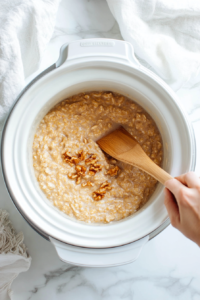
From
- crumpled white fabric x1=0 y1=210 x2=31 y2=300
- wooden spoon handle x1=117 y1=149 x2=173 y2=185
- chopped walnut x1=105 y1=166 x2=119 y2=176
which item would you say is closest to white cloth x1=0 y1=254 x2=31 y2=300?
crumpled white fabric x1=0 y1=210 x2=31 y2=300

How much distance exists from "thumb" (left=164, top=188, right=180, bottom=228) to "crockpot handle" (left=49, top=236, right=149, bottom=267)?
0.60 feet

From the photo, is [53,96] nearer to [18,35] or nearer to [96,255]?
[18,35]

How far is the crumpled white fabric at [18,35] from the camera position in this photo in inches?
44.0

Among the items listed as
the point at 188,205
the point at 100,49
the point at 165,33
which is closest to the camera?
the point at 188,205

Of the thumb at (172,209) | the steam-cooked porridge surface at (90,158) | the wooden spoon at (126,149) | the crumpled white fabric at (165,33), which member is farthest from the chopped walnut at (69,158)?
the crumpled white fabric at (165,33)

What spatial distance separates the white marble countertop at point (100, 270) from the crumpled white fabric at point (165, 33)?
0.42 feet

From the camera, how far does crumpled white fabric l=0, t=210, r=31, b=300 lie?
3.93ft

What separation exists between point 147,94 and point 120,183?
408mm

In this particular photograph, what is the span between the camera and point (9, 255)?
119 centimetres

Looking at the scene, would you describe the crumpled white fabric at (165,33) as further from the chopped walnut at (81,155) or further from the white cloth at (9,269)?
the white cloth at (9,269)

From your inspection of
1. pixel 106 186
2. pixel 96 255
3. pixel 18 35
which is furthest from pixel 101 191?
pixel 18 35

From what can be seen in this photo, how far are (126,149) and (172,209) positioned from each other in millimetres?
341

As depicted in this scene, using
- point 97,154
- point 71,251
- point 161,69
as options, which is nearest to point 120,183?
point 97,154

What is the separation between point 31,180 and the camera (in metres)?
1.06
